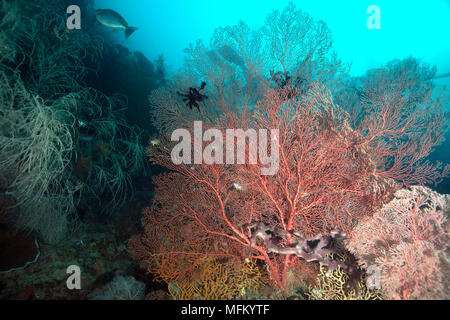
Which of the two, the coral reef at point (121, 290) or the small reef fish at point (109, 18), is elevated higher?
the small reef fish at point (109, 18)

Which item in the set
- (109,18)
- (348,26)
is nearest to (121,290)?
(109,18)

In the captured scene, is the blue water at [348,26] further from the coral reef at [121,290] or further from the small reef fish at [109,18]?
the coral reef at [121,290]

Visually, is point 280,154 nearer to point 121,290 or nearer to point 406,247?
point 406,247

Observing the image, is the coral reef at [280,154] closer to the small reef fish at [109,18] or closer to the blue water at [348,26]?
the small reef fish at [109,18]

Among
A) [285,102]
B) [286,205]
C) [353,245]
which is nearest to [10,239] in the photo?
[286,205]

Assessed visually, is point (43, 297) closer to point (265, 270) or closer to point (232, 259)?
point (232, 259)

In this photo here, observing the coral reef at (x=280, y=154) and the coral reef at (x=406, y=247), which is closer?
→ the coral reef at (x=406, y=247)

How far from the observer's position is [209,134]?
3.47m

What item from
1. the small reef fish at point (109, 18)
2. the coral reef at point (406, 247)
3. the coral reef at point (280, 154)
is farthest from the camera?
the small reef fish at point (109, 18)

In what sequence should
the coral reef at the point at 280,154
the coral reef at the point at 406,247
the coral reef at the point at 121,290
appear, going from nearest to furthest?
1. the coral reef at the point at 406,247
2. the coral reef at the point at 280,154
3. the coral reef at the point at 121,290

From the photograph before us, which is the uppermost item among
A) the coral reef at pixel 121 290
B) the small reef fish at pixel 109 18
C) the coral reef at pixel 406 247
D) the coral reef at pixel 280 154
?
the small reef fish at pixel 109 18

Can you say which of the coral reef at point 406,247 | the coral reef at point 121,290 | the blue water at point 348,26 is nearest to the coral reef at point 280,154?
the coral reef at point 406,247

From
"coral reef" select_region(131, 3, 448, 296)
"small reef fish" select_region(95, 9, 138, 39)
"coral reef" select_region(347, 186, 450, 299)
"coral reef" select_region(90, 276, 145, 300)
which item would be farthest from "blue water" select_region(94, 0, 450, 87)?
"coral reef" select_region(347, 186, 450, 299)

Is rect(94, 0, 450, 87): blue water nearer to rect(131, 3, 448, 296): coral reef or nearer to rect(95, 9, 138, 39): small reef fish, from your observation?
rect(95, 9, 138, 39): small reef fish
